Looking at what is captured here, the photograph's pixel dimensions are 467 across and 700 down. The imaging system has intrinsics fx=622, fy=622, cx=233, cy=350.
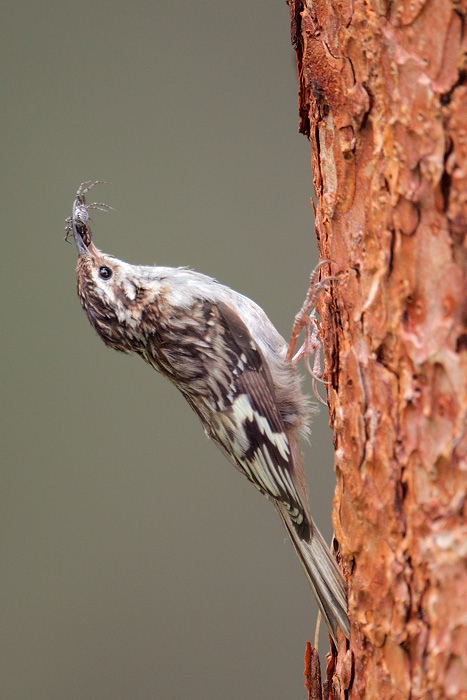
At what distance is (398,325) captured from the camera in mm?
895

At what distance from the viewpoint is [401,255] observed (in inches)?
34.7

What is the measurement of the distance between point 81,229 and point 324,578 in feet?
3.42

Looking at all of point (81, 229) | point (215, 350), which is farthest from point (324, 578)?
point (81, 229)

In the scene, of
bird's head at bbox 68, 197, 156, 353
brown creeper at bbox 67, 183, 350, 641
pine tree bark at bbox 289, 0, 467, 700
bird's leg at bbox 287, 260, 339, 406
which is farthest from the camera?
bird's head at bbox 68, 197, 156, 353

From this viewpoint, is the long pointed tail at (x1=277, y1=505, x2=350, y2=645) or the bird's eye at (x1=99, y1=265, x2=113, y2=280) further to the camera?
the bird's eye at (x1=99, y1=265, x2=113, y2=280)

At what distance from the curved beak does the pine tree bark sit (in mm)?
773

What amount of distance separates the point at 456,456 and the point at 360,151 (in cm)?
48

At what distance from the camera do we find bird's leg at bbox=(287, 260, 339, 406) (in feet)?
3.86

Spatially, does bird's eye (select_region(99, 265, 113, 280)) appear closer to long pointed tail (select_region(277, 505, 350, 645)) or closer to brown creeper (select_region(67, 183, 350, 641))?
brown creeper (select_region(67, 183, 350, 641))

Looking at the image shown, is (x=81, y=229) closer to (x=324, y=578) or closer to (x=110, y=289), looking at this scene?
(x=110, y=289)

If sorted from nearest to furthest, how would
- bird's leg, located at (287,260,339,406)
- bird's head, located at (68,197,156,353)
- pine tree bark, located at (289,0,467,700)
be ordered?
pine tree bark, located at (289,0,467,700) → bird's leg, located at (287,260,339,406) → bird's head, located at (68,197,156,353)

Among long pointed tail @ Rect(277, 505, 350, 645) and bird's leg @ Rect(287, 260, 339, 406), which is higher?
bird's leg @ Rect(287, 260, 339, 406)

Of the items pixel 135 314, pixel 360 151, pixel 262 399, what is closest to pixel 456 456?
pixel 360 151

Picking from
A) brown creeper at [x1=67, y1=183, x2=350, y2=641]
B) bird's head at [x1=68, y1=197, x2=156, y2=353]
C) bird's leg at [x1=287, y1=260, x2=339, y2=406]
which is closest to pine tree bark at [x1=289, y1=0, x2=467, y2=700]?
bird's leg at [x1=287, y1=260, x2=339, y2=406]
